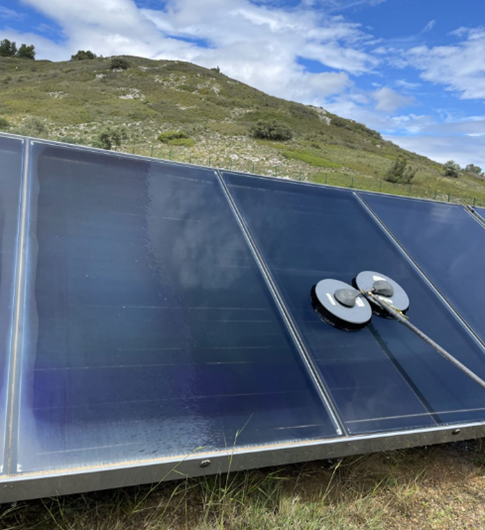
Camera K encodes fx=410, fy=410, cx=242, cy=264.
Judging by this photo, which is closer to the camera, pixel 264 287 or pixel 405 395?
pixel 405 395

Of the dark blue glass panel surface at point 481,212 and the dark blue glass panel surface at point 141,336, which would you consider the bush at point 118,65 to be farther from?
the dark blue glass panel surface at point 141,336

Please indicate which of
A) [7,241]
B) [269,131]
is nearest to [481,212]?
[7,241]

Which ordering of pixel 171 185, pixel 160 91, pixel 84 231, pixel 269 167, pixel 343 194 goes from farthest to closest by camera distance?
pixel 160 91
pixel 269 167
pixel 343 194
pixel 171 185
pixel 84 231

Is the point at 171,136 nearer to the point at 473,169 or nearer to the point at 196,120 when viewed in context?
the point at 196,120

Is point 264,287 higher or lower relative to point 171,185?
lower

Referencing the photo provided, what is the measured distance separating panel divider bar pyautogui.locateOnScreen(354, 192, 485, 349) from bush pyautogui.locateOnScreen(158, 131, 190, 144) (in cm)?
3004

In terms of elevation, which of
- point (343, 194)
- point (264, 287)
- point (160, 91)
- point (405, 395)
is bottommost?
point (405, 395)

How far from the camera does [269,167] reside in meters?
26.5

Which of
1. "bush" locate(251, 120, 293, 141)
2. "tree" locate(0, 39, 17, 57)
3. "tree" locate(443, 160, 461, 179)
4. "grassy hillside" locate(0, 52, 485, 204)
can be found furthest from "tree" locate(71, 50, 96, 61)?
"tree" locate(443, 160, 461, 179)

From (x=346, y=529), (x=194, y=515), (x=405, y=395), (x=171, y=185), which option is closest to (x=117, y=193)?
(x=171, y=185)

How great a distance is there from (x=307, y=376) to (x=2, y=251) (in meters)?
1.57

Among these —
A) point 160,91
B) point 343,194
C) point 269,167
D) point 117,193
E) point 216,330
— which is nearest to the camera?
point 216,330

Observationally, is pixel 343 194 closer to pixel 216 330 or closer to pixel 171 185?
pixel 171 185

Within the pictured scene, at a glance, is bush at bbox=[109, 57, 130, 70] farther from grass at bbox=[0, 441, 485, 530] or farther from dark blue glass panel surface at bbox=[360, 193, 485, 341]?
grass at bbox=[0, 441, 485, 530]
